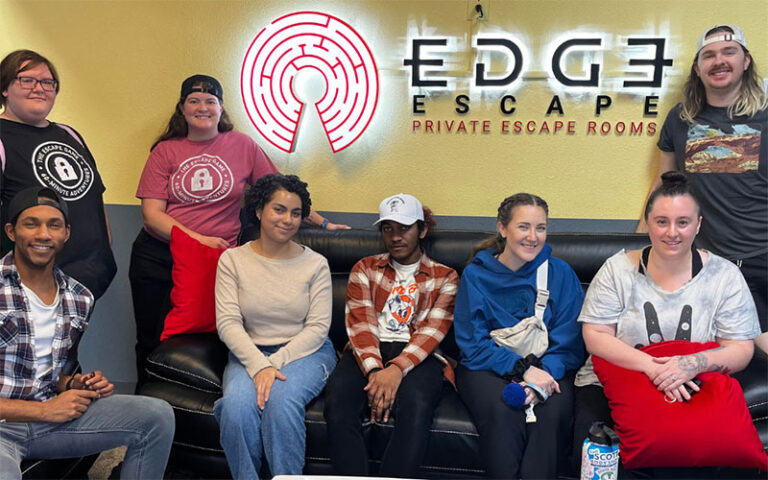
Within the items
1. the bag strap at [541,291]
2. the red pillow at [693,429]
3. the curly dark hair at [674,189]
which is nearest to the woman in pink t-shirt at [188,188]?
the bag strap at [541,291]

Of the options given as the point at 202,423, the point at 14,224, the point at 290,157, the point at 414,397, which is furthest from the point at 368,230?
the point at 14,224

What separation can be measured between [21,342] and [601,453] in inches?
69.7

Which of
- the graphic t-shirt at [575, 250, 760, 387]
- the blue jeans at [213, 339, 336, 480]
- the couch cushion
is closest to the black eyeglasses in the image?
the couch cushion

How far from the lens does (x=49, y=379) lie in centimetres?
197

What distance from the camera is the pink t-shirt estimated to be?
2.87m

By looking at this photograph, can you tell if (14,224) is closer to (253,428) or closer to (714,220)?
(253,428)

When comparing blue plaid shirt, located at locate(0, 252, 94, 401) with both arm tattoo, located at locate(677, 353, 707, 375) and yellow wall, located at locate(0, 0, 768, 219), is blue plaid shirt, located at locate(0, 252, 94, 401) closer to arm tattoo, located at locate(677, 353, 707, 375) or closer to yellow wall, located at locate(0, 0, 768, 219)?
yellow wall, located at locate(0, 0, 768, 219)

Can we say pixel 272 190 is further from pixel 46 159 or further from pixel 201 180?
pixel 46 159

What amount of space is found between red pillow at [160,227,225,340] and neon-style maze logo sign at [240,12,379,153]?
0.82m

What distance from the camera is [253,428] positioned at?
214 centimetres

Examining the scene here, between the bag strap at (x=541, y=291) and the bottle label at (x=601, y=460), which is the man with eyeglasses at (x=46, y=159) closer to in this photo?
the bag strap at (x=541, y=291)

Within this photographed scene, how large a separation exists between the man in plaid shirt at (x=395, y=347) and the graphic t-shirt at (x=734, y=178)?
3.80 feet

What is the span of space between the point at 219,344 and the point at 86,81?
68.0 inches

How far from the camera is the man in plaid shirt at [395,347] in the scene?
2.12 m
